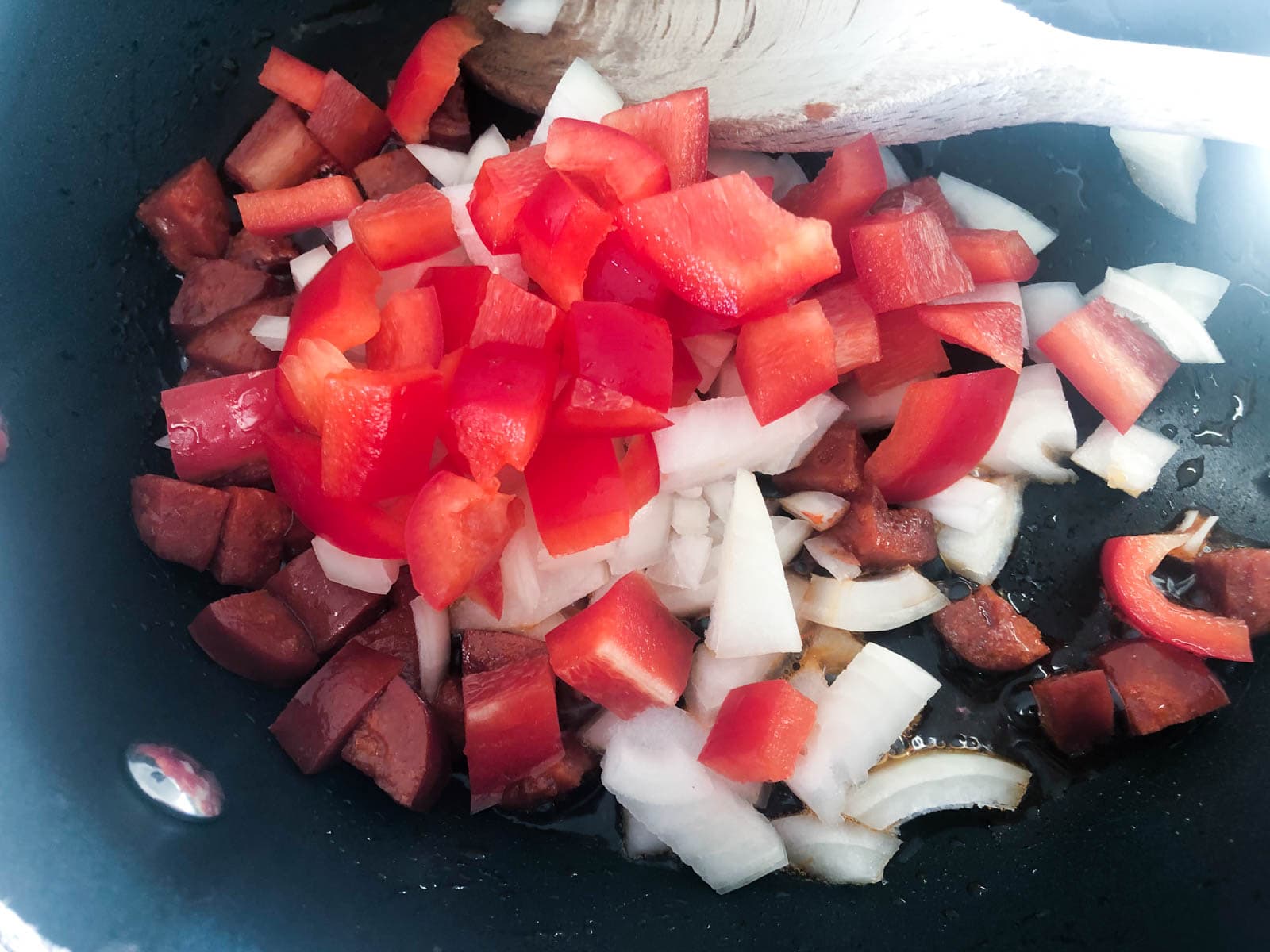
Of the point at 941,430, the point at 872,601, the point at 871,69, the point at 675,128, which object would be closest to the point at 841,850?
the point at 872,601

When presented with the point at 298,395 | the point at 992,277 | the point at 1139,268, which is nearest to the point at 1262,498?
the point at 1139,268

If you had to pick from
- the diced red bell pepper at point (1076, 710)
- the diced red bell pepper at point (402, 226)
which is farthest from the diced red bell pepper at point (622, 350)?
the diced red bell pepper at point (1076, 710)

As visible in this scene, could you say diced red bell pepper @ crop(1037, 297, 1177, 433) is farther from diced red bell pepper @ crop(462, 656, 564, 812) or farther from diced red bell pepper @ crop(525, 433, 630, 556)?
diced red bell pepper @ crop(462, 656, 564, 812)

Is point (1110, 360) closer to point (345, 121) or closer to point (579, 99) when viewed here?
point (579, 99)

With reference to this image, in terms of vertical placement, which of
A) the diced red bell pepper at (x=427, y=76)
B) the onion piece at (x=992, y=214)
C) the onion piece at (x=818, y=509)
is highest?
the diced red bell pepper at (x=427, y=76)

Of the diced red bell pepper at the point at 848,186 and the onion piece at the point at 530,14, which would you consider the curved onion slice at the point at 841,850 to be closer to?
the diced red bell pepper at the point at 848,186

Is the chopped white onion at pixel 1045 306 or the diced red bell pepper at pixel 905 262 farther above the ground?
the diced red bell pepper at pixel 905 262

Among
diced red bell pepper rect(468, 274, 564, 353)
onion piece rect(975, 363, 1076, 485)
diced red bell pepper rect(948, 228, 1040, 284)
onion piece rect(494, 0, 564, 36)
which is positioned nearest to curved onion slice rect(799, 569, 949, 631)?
onion piece rect(975, 363, 1076, 485)
